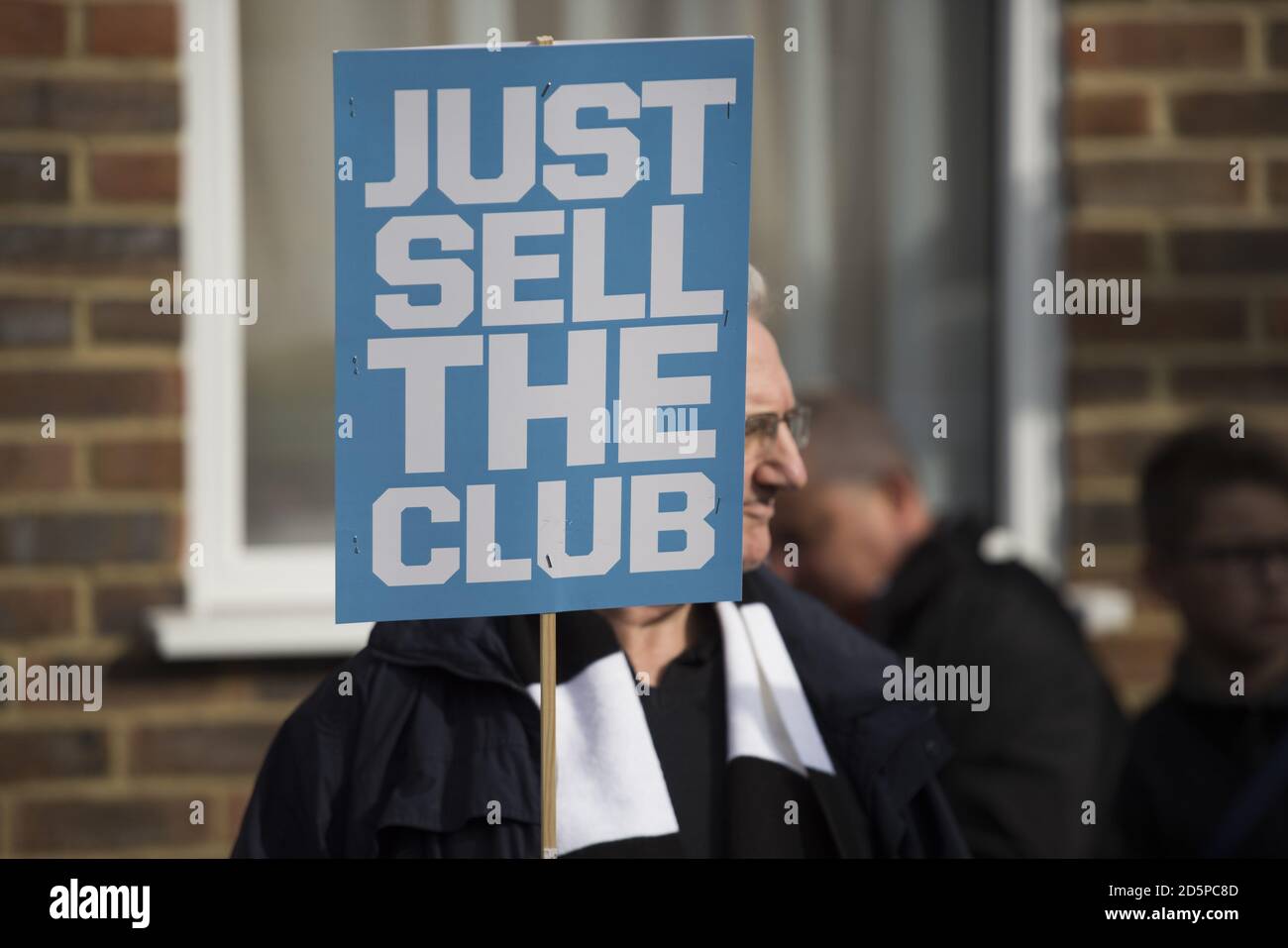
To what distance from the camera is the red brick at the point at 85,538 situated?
2.98 m

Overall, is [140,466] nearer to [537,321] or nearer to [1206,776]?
[537,321]

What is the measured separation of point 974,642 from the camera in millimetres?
2594

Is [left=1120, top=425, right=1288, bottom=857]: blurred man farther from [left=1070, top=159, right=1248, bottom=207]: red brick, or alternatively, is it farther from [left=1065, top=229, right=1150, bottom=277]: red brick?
[left=1070, top=159, right=1248, bottom=207]: red brick

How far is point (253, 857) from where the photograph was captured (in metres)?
1.61

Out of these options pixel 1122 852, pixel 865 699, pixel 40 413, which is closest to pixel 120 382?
pixel 40 413

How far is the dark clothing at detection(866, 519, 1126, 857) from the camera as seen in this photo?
2.47 meters

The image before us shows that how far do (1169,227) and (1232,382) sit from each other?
368mm

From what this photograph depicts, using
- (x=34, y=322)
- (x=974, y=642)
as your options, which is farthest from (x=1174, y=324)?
(x=34, y=322)

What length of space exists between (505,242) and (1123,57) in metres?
2.10

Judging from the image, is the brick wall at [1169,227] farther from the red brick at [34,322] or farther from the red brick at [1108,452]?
the red brick at [34,322]

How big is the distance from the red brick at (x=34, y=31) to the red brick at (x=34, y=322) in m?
0.50
